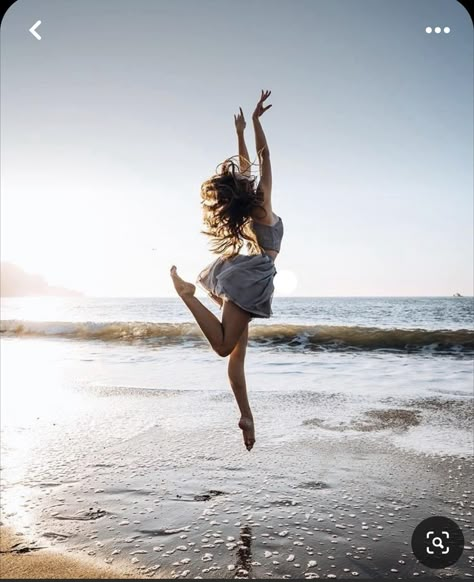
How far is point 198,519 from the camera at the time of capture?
3914mm

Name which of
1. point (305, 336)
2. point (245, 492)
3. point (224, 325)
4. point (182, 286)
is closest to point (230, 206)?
point (182, 286)

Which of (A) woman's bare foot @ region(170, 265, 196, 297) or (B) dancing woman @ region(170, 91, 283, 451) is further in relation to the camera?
(A) woman's bare foot @ region(170, 265, 196, 297)

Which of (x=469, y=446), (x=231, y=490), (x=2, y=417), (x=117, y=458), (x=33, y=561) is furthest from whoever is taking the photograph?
(x=2, y=417)

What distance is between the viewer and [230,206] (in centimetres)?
300

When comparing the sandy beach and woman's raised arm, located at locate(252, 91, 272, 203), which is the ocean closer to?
the sandy beach

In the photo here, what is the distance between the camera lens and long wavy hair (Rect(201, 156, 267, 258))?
3.01m

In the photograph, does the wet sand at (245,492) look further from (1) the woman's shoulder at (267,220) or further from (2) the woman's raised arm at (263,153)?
(2) the woman's raised arm at (263,153)

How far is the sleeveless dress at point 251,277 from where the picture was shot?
9.84ft

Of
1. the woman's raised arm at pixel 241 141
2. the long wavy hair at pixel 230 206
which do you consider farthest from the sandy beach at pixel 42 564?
the woman's raised arm at pixel 241 141

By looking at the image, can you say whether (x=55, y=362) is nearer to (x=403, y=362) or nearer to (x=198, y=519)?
(x=403, y=362)

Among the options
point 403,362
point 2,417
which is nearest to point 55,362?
point 2,417

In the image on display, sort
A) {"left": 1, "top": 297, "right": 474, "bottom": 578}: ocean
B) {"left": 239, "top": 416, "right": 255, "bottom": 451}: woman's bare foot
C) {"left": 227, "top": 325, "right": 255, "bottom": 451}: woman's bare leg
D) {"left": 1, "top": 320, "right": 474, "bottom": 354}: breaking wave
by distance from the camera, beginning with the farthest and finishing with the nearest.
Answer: {"left": 1, "top": 320, "right": 474, "bottom": 354}: breaking wave, {"left": 1, "top": 297, "right": 474, "bottom": 578}: ocean, {"left": 239, "top": 416, "right": 255, "bottom": 451}: woman's bare foot, {"left": 227, "top": 325, "right": 255, "bottom": 451}: woman's bare leg

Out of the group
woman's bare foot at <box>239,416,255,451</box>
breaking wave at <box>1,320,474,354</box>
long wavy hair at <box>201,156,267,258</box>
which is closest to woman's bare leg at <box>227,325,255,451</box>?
woman's bare foot at <box>239,416,255,451</box>

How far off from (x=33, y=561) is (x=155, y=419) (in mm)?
3635
